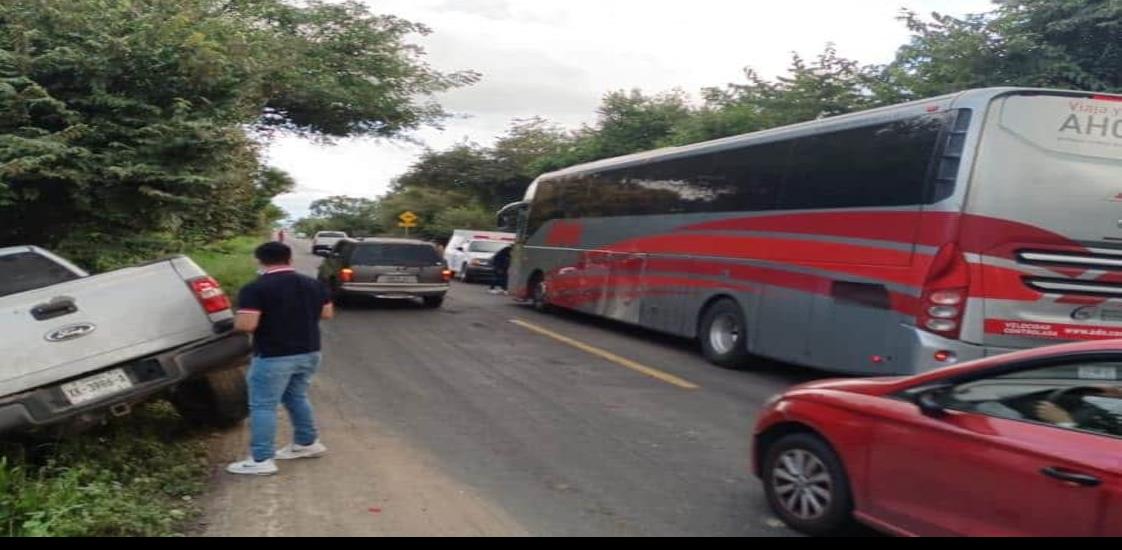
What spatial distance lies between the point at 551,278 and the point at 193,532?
13.4 m

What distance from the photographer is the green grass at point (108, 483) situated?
4.65m

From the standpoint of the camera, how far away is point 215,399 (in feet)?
23.2

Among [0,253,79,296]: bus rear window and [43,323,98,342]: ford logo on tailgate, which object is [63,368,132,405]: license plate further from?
[0,253,79,296]: bus rear window

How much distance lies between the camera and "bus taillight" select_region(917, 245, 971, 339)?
834cm

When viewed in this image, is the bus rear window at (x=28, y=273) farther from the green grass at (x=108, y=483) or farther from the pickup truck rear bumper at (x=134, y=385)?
the pickup truck rear bumper at (x=134, y=385)

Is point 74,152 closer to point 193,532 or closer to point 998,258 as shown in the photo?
point 193,532

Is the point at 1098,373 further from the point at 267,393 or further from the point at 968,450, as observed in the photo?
the point at 267,393

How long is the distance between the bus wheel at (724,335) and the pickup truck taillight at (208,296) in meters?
6.74

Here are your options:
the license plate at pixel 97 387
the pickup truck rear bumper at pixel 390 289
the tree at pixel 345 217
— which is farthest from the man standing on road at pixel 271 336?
the tree at pixel 345 217

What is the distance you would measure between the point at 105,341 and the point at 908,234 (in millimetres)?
6940

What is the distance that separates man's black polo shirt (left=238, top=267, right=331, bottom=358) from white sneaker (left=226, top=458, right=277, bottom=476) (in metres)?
0.71

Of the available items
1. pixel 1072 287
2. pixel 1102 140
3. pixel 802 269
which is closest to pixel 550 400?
pixel 802 269

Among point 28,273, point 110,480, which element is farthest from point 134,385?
point 28,273

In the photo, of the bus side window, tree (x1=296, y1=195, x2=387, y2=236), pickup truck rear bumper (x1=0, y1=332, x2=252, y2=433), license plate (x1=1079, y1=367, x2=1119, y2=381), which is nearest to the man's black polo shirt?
pickup truck rear bumper (x1=0, y1=332, x2=252, y2=433)
